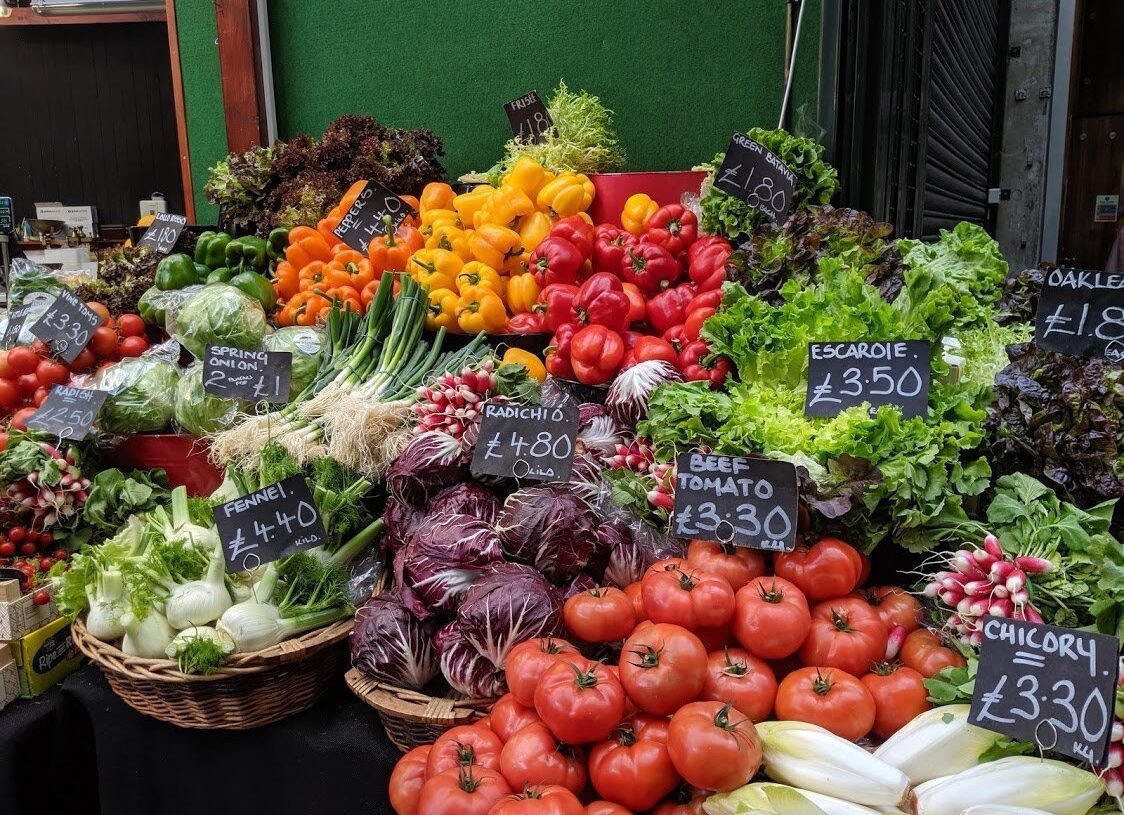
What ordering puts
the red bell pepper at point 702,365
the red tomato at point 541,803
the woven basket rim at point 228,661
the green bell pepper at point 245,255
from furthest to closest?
→ 1. the green bell pepper at point 245,255
2. the red bell pepper at point 702,365
3. the woven basket rim at point 228,661
4. the red tomato at point 541,803

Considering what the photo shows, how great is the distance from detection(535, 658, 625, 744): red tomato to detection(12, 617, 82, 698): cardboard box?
153cm

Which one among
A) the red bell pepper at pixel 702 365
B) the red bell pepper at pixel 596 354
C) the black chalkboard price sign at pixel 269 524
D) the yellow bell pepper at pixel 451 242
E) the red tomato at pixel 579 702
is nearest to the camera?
the red tomato at pixel 579 702

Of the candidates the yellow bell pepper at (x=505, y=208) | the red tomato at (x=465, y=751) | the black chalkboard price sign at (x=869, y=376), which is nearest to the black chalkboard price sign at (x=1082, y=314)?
the black chalkboard price sign at (x=869, y=376)

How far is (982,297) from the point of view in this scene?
2438 millimetres

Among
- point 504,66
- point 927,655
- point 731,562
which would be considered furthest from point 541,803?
point 504,66

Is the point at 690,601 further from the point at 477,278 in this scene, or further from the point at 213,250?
the point at 213,250

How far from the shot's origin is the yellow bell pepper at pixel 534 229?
3.08 meters

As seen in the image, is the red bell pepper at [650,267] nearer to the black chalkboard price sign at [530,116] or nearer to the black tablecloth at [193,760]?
the black chalkboard price sign at [530,116]

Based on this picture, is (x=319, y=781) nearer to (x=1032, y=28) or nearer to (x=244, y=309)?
(x=244, y=309)

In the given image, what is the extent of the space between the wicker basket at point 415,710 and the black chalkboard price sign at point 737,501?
57 cm

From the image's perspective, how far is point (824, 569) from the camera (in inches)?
59.9

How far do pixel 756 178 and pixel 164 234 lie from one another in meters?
2.74

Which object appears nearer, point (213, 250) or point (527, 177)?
point (527, 177)

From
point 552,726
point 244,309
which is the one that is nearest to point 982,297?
point 552,726
